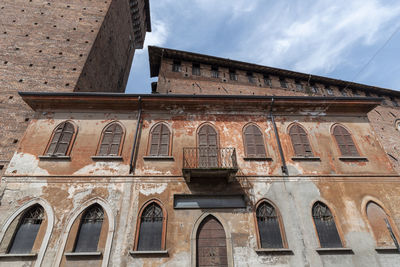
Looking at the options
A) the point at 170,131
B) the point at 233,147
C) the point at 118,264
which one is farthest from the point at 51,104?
the point at 233,147

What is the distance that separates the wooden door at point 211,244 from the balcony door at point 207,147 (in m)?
2.35

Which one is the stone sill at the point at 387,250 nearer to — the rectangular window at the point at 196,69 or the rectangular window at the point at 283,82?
the rectangular window at the point at 283,82

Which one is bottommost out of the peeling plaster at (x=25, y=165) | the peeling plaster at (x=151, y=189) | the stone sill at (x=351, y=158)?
the peeling plaster at (x=151, y=189)

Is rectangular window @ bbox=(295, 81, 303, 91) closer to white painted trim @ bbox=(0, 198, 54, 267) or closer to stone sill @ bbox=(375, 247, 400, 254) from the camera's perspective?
stone sill @ bbox=(375, 247, 400, 254)

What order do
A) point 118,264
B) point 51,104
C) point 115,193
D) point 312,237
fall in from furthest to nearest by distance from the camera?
point 51,104 → point 115,193 → point 312,237 → point 118,264

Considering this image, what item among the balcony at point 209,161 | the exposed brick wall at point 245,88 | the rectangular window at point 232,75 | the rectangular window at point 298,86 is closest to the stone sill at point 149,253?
the balcony at point 209,161

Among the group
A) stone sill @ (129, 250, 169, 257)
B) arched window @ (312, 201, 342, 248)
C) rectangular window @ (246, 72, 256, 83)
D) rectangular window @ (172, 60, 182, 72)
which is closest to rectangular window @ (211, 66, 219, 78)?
rectangular window @ (172, 60, 182, 72)

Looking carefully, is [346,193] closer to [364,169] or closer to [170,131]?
[364,169]

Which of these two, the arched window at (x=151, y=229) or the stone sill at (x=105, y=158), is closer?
the arched window at (x=151, y=229)

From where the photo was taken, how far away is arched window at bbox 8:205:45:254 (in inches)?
314

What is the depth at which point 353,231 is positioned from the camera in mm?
8648

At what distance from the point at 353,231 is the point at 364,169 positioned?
10.0 ft

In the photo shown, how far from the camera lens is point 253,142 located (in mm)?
10578

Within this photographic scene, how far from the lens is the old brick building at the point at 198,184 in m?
8.12
